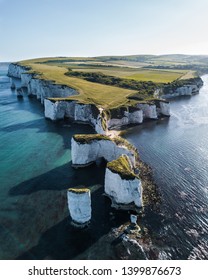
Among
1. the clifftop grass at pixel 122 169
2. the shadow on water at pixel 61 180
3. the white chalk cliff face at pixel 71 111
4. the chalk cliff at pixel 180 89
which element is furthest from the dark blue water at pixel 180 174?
the chalk cliff at pixel 180 89

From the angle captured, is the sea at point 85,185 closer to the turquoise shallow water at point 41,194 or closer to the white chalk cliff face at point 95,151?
the turquoise shallow water at point 41,194

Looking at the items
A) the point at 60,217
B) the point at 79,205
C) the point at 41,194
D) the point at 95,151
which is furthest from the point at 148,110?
the point at 79,205

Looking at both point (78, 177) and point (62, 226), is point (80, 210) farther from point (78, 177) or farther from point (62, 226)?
point (78, 177)

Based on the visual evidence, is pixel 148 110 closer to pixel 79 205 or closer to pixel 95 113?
pixel 95 113

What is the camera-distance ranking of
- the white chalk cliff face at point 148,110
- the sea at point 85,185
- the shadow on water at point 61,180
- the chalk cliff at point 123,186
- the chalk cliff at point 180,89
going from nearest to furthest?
the sea at point 85,185, the chalk cliff at point 123,186, the shadow on water at point 61,180, the white chalk cliff face at point 148,110, the chalk cliff at point 180,89

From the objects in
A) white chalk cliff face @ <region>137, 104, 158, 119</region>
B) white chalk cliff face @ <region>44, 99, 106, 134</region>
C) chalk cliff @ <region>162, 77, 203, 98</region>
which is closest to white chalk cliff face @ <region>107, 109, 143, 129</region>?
white chalk cliff face @ <region>137, 104, 158, 119</region>

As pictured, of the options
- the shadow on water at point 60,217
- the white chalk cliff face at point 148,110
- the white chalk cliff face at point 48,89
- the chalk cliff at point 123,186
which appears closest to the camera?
the shadow on water at point 60,217

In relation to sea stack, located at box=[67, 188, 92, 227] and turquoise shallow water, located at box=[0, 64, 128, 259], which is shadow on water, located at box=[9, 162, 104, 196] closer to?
turquoise shallow water, located at box=[0, 64, 128, 259]

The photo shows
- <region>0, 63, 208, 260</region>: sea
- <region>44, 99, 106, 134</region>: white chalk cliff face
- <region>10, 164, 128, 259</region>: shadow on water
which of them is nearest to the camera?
<region>10, 164, 128, 259</region>: shadow on water
